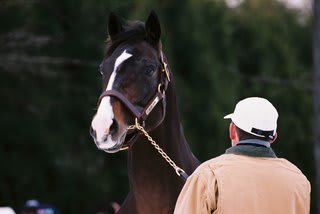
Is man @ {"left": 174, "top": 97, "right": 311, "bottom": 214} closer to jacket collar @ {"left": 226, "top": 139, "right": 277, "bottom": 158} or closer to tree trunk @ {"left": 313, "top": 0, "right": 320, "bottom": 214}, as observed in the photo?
jacket collar @ {"left": 226, "top": 139, "right": 277, "bottom": 158}

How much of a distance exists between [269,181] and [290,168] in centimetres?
22

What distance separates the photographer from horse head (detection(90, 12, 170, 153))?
5684mm

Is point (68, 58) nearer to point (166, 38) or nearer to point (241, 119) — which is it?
Result: point (166, 38)

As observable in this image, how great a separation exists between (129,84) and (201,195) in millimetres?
1645

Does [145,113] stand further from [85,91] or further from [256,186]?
[85,91]

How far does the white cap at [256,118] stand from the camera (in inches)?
185

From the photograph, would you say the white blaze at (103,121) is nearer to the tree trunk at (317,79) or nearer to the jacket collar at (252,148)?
the jacket collar at (252,148)

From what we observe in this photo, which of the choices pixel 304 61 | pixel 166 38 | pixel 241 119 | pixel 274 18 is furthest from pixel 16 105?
pixel 241 119

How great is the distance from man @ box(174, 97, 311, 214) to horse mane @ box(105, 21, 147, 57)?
175 centimetres

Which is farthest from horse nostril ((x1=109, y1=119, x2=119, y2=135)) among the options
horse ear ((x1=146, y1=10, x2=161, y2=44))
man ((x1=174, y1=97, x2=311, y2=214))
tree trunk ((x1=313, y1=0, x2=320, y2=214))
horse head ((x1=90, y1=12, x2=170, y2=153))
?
tree trunk ((x1=313, y1=0, x2=320, y2=214))

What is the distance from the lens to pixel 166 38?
75.5 ft

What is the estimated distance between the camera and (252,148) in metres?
4.69

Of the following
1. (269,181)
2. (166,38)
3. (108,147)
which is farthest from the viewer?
(166,38)

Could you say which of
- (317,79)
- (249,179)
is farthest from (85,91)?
(249,179)
